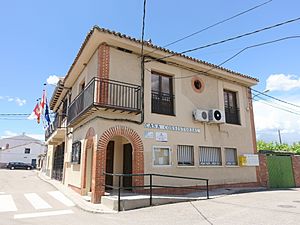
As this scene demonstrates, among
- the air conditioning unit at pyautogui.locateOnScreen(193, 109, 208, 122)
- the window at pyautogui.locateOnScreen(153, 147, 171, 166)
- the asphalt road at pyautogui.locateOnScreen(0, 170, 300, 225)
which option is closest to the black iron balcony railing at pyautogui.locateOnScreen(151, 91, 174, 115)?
the air conditioning unit at pyautogui.locateOnScreen(193, 109, 208, 122)

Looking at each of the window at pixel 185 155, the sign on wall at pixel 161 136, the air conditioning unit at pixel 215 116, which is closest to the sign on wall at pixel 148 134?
the sign on wall at pixel 161 136

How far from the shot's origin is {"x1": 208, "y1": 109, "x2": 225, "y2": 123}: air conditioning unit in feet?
39.7

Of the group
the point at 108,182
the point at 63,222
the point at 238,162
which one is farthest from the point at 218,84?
the point at 63,222

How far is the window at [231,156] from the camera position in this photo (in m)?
13.0

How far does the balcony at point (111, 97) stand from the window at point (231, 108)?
234 inches

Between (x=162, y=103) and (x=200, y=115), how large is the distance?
1.98 m

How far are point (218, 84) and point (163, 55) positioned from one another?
12.9 ft

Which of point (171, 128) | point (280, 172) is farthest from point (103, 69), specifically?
point (280, 172)

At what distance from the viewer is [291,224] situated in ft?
18.9

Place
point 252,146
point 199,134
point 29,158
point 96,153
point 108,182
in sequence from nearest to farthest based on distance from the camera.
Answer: point 96,153 → point 108,182 → point 199,134 → point 252,146 → point 29,158

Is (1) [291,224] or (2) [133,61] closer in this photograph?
(1) [291,224]

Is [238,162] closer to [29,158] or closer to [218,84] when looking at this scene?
[218,84]

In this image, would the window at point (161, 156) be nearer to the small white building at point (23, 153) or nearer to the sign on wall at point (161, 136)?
the sign on wall at point (161, 136)

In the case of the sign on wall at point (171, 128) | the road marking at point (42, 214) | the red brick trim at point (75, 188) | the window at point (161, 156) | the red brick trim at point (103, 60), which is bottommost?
the road marking at point (42, 214)
